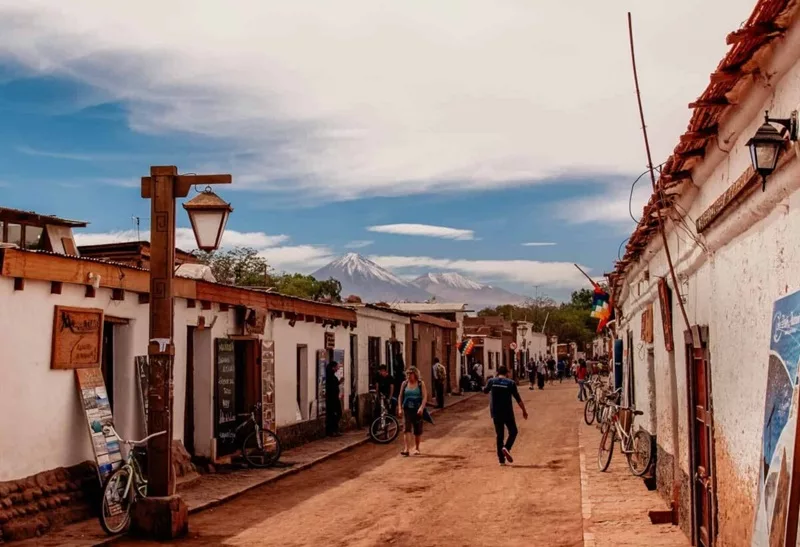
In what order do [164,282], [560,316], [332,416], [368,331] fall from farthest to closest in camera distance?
[560,316] < [368,331] < [332,416] < [164,282]

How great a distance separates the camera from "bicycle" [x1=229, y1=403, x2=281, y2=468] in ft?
51.4

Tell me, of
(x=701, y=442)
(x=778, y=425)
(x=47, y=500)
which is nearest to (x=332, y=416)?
(x=47, y=500)

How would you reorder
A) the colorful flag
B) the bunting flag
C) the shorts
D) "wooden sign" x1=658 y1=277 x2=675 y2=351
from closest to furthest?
"wooden sign" x1=658 y1=277 x2=675 y2=351 → the shorts → the colorful flag → the bunting flag

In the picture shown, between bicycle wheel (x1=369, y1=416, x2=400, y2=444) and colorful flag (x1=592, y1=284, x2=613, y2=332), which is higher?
colorful flag (x1=592, y1=284, x2=613, y2=332)

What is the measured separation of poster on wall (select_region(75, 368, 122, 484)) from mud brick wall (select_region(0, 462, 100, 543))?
0.66 ft

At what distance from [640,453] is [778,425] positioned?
383 inches

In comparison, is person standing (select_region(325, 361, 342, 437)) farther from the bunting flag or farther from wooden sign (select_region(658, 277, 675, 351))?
the bunting flag

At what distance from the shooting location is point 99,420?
1123 centimetres

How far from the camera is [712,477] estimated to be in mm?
7836

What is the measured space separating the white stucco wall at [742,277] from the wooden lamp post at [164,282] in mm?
4831

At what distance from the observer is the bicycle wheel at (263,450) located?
15.6m

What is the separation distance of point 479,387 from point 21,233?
3025 cm

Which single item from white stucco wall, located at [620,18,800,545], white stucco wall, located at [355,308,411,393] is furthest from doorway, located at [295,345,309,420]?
white stucco wall, located at [620,18,800,545]

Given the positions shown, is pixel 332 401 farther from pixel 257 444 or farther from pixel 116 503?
pixel 116 503
